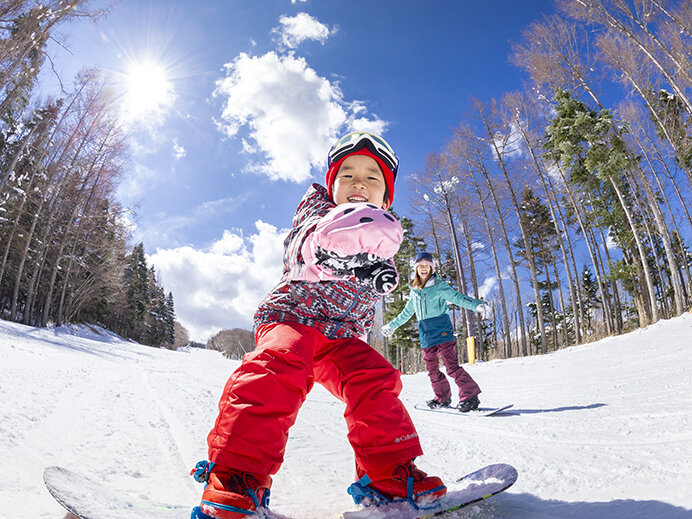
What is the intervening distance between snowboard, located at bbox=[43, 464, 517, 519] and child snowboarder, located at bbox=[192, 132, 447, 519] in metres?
0.05

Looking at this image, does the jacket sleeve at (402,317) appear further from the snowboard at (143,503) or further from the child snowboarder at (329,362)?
the snowboard at (143,503)

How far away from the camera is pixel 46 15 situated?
22.6 feet

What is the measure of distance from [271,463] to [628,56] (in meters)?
19.9

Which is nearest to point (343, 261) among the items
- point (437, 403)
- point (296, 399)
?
point (296, 399)

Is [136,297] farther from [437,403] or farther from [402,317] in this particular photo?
[437,403]

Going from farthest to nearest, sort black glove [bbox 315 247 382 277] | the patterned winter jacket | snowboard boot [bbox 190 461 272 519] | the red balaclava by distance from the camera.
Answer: the red balaclava < the patterned winter jacket < black glove [bbox 315 247 382 277] < snowboard boot [bbox 190 461 272 519]

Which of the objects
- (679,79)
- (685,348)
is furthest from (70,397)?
(679,79)

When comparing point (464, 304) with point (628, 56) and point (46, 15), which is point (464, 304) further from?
point (628, 56)

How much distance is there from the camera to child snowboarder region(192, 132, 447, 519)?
37.8 inches

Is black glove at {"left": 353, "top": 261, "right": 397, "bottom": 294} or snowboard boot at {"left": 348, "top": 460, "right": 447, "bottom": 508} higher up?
black glove at {"left": 353, "top": 261, "right": 397, "bottom": 294}

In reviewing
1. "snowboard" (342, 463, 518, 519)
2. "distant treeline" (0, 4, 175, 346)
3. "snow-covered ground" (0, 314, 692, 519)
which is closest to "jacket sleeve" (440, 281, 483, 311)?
"snow-covered ground" (0, 314, 692, 519)

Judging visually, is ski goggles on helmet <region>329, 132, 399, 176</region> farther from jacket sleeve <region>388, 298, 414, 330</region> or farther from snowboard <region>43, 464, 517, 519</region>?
jacket sleeve <region>388, 298, 414, 330</region>

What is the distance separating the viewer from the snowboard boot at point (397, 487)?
1053 millimetres

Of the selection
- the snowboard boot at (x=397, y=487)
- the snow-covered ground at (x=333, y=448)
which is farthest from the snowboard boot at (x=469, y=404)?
the snowboard boot at (x=397, y=487)
